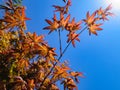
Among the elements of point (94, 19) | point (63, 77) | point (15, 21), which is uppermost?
point (94, 19)

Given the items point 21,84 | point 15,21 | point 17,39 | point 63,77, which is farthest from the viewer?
point 17,39

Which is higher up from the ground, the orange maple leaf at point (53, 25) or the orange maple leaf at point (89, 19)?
the orange maple leaf at point (89, 19)

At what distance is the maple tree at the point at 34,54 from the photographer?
127 inches

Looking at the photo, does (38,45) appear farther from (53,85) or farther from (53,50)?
(53,85)

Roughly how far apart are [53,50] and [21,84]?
2.05 feet

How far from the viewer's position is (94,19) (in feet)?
12.3

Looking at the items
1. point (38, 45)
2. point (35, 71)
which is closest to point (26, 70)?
point (35, 71)

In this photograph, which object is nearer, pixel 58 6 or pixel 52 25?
pixel 52 25

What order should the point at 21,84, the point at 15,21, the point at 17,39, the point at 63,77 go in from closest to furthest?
1. the point at 21,84
2. the point at 15,21
3. the point at 63,77
4. the point at 17,39

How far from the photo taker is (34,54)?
3258 mm

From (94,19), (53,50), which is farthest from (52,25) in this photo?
A: (94,19)

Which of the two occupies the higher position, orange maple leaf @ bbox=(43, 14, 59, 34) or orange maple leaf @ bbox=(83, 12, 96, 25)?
orange maple leaf @ bbox=(83, 12, 96, 25)

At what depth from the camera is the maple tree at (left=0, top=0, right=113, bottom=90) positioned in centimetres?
323

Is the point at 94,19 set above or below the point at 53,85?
Result: above
